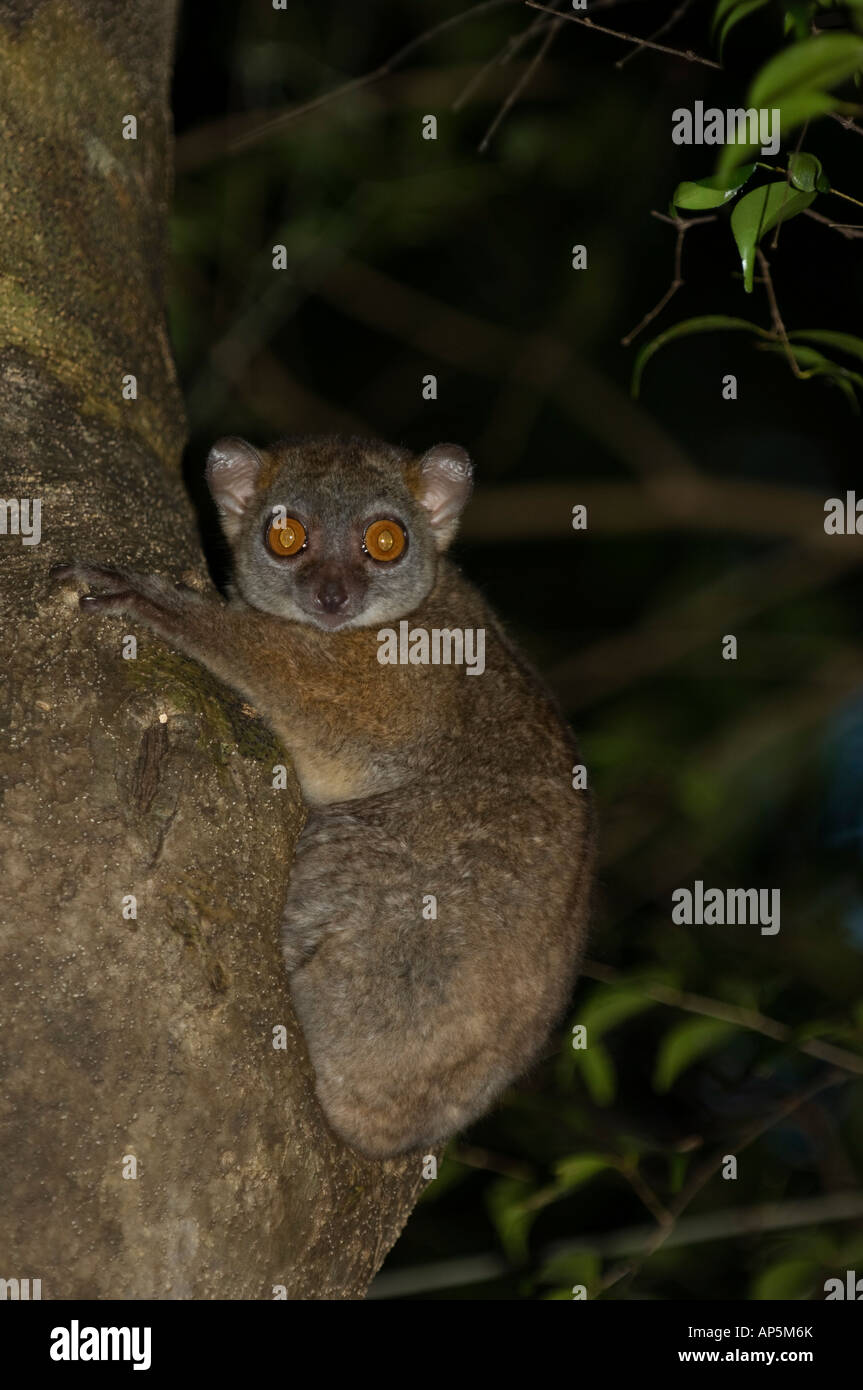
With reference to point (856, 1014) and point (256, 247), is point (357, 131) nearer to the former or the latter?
point (256, 247)

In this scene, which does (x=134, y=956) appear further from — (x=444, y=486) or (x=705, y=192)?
(x=444, y=486)

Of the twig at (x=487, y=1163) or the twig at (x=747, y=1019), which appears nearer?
the twig at (x=747, y=1019)

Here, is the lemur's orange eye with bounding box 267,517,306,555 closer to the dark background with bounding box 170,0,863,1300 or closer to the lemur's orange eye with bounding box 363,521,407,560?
the lemur's orange eye with bounding box 363,521,407,560

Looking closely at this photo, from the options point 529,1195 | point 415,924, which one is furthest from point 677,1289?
point 415,924

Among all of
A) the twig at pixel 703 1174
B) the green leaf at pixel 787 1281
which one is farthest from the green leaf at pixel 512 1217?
the green leaf at pixel 787 1281

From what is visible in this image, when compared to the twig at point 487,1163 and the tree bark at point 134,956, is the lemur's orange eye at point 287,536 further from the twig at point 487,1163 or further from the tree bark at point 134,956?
the twig at point 487,1163

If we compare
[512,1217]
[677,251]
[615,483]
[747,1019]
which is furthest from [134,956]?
[615,483]

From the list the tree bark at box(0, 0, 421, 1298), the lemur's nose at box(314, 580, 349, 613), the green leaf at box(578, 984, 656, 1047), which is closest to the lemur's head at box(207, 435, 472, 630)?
the lemur's nose at box(314, 580, 349, 613)
